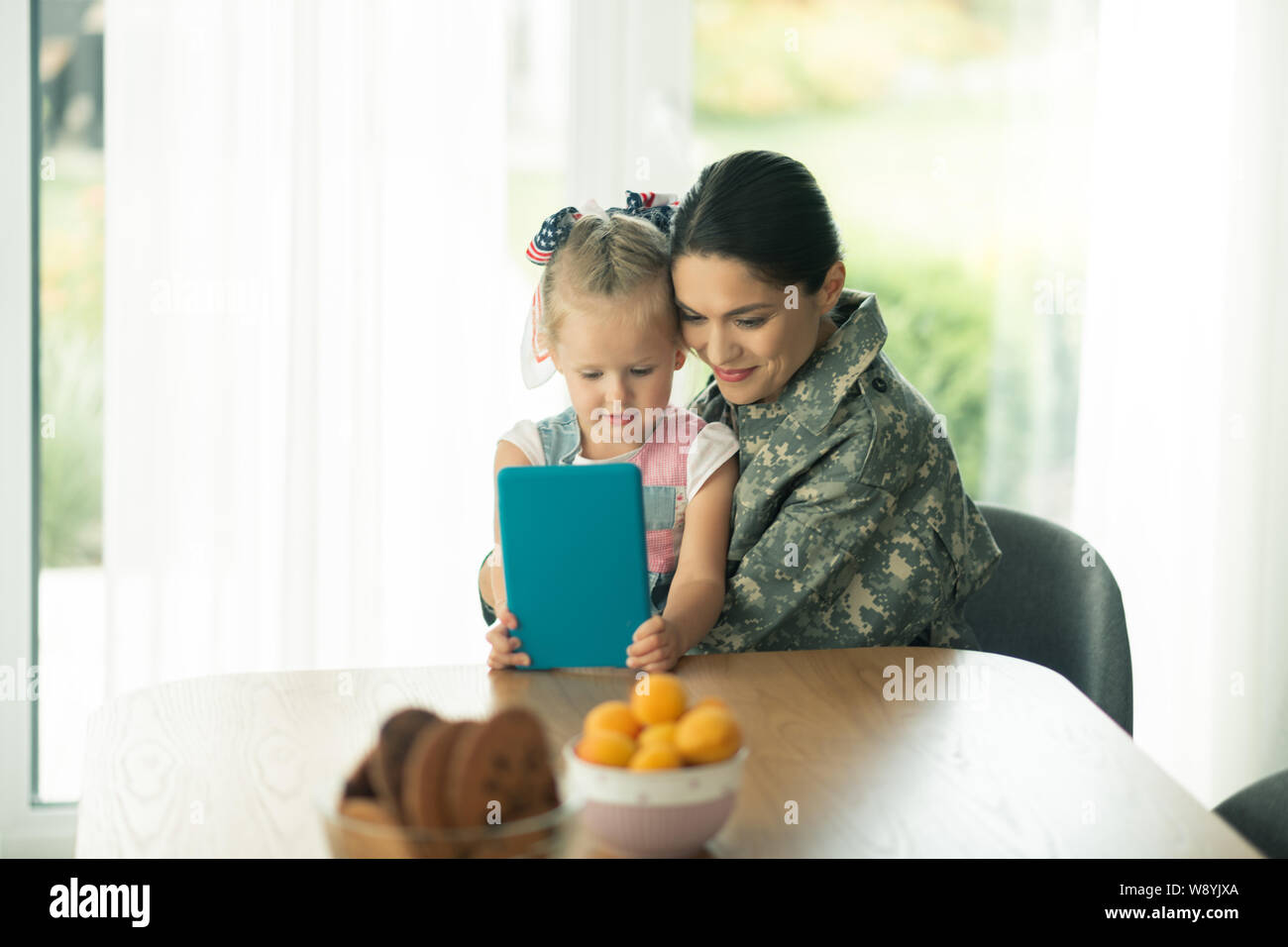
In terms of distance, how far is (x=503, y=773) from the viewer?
2.15 ft

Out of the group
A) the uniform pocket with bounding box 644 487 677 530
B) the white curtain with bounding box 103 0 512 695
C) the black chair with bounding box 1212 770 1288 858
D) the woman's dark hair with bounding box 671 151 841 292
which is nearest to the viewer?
the black chair with bounding box 1212 770 1288 858

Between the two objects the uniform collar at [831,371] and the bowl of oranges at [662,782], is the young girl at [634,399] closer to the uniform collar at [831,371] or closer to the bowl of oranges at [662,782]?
the uniform collar at [831,371]

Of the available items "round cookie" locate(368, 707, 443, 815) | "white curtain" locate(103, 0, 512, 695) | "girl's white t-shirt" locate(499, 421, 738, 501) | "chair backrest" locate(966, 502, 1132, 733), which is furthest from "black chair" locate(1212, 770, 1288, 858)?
"white curtain" locate(103, 0, 512, 695)

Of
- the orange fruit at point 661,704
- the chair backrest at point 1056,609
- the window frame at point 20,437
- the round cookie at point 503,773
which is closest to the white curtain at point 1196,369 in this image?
the chair backrest at point 1056,609

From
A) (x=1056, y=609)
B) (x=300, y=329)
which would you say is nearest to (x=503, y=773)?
(x=1056, y=609)

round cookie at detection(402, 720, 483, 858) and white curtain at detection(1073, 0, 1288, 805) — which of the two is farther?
white curtain at detection(1073, 0, 1288, 805)

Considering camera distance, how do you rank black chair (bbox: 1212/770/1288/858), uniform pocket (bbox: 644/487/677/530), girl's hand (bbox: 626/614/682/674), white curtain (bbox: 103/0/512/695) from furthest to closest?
white curtain (bbox: 103/0/512/695), uniform pocket (bbox: 644/487/677/530), girl's hand (bbox: 626/614/682/674), black chair (bbox: 1212/770/1288/858)

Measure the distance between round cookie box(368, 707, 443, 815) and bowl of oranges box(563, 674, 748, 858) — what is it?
0.11 metres

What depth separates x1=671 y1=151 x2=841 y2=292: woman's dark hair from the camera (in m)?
1.33

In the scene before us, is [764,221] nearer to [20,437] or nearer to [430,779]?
[430,779]

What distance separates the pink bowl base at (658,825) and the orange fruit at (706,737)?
30mm

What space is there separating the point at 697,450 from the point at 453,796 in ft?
2.72

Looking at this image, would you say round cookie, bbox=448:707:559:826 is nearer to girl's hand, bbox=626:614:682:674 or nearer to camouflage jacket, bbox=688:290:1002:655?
girl's hand, bbox=626:614:682:674

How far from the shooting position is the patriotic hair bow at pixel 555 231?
1492 mm
